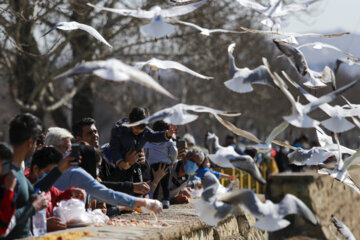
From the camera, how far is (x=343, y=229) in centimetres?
801

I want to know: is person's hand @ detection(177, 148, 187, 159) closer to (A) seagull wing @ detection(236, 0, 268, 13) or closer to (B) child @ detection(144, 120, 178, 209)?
(B) child @ detection(144, 120, 178, 209)

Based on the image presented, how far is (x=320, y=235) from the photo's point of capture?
838 centimetres

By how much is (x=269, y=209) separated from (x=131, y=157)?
7.66 feet

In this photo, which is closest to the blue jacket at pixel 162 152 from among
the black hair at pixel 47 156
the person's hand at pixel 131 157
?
the person's hand at pixel 131 157

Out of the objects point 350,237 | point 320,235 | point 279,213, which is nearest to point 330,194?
point 320,235

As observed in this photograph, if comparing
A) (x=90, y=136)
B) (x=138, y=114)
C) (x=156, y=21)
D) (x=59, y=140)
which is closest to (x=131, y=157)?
(x=138, y=114)

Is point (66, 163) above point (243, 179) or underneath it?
underneath

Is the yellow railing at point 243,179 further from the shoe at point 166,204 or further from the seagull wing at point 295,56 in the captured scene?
the seagull wing at point 295,56

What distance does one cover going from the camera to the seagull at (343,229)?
7.60m

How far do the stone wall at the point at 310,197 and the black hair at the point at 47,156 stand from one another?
8.93ft

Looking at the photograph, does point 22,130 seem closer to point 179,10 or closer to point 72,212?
point 72,212

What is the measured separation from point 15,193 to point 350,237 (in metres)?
3.90

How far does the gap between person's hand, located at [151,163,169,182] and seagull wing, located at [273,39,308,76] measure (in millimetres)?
2777

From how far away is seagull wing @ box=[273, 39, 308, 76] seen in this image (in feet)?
21.3
